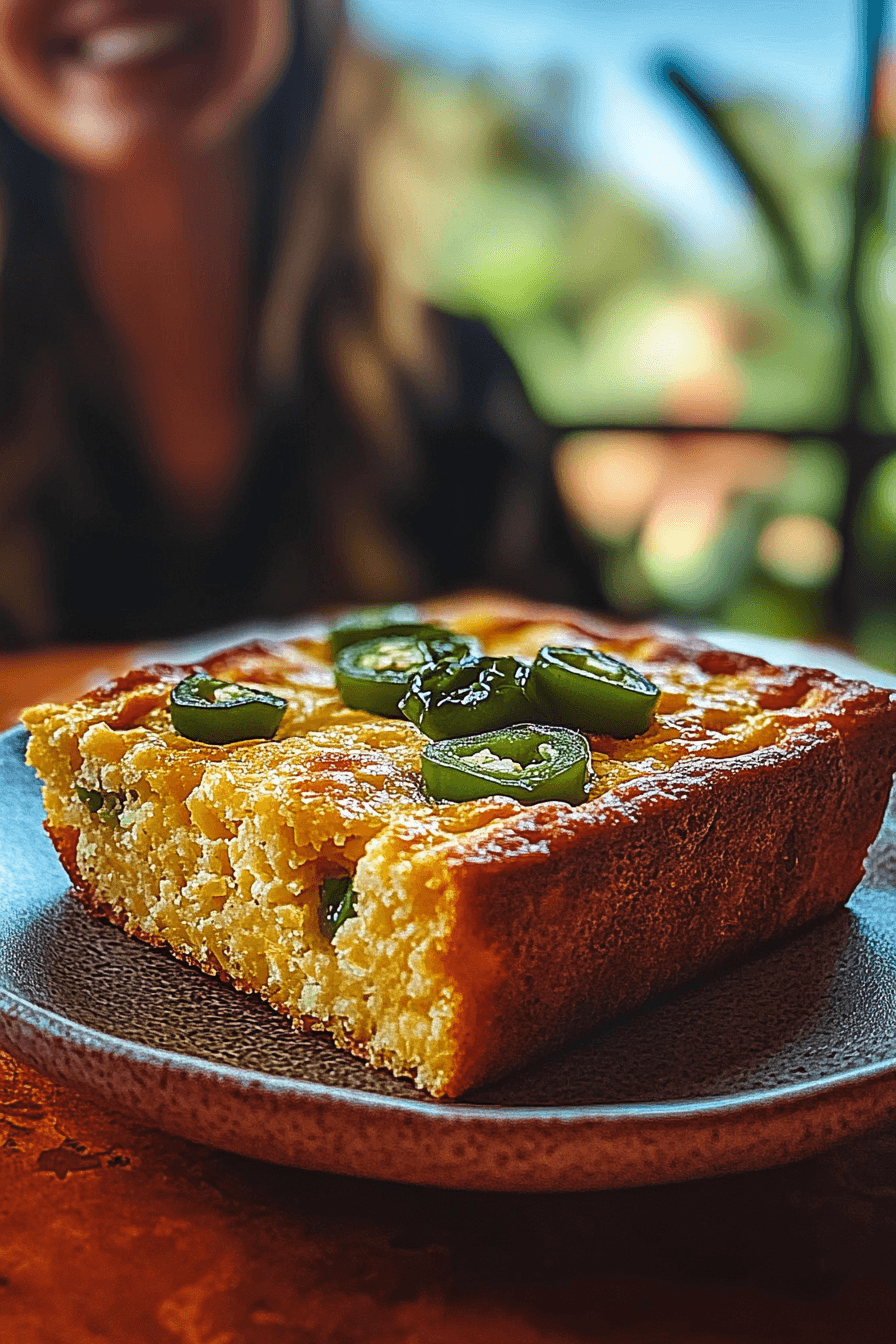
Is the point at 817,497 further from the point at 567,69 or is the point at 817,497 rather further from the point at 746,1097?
the point at 746,1097

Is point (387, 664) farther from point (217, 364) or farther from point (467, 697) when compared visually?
point (217, 364)

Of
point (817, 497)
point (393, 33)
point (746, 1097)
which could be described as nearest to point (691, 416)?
point (817, 497)

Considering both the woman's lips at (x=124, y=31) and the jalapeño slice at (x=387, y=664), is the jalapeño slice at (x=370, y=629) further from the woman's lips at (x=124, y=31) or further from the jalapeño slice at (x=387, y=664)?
the woman's lips at (x=124, y=31)

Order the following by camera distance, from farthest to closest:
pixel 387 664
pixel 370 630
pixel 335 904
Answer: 1. pixel 370 630
2. pixel 387 664
3. pixel 335 904

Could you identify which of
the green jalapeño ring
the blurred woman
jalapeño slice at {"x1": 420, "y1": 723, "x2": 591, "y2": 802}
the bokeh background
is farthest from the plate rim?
the bokeh background

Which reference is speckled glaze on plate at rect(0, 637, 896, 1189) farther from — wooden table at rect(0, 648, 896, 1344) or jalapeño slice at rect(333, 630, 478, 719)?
jalapeño slice at rect(333, 630, 478, 719)

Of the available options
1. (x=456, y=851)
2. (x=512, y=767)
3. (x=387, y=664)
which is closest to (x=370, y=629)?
(x=387, y=664)
